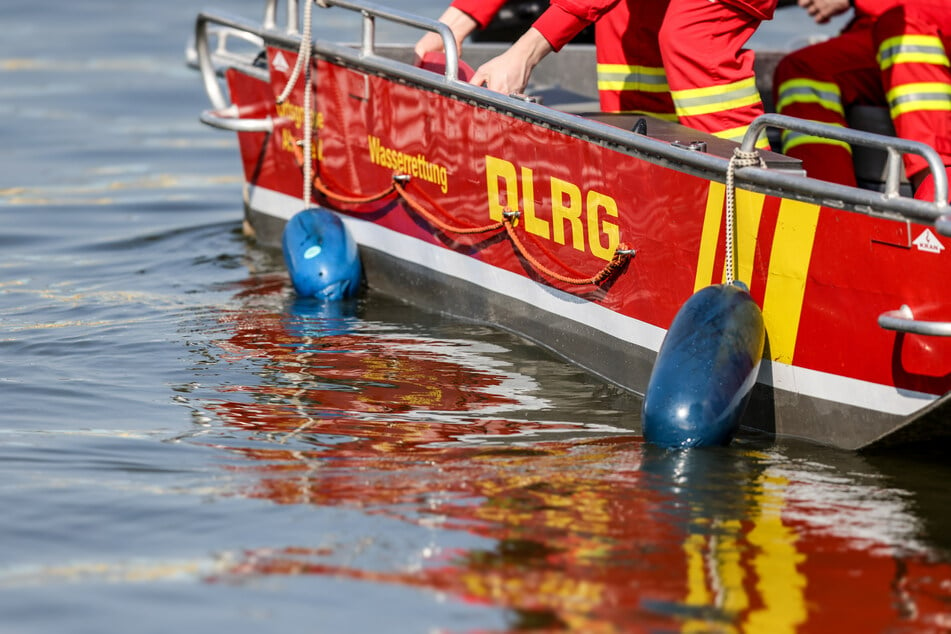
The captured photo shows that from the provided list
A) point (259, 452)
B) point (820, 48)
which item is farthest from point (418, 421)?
point (820, 48)

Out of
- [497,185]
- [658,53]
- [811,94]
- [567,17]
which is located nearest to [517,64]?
[567,17]

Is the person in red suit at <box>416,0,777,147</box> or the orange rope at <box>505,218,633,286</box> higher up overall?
the person in red suit at <box>416,0,777,147</box>

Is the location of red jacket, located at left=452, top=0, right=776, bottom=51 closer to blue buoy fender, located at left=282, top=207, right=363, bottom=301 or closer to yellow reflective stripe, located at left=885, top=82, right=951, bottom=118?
yellow reflective stripe, located at left=885, top=82, right=951, bottom=118

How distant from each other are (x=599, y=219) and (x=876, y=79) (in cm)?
153

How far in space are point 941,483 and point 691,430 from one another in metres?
0.72

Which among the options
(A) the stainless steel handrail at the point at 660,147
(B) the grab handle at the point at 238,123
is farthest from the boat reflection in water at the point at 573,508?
(B) the grab handle at the point at 238,123

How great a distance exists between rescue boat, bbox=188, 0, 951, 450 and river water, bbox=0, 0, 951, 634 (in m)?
0.19

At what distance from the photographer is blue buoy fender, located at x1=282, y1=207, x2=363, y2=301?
6.56m

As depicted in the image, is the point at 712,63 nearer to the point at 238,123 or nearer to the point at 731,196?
the point at 731,196

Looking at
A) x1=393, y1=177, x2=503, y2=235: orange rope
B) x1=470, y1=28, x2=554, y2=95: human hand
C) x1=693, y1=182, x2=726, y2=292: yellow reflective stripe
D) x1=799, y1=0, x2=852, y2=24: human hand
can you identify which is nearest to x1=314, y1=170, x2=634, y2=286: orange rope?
x1=393, y1=177, x2=503, y2=235: orange rope

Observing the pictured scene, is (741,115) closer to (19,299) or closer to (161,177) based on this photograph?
(19,299)

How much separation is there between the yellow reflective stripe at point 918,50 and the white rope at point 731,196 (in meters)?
1.13

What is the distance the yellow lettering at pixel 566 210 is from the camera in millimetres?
5211

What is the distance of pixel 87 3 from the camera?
1912cm
